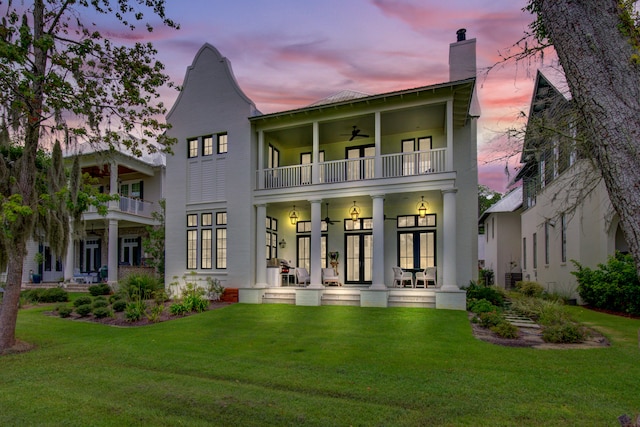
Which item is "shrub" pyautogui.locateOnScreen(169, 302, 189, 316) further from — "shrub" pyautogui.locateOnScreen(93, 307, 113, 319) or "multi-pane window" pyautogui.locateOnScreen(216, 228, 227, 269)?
"multi-pane window" pyautogui.locateOnScreen(216, 228, 227, 269)

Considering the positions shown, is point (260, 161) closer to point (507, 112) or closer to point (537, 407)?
point (507, 112)

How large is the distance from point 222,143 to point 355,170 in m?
5.61

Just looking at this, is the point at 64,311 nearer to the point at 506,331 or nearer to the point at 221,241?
the point at 221,241

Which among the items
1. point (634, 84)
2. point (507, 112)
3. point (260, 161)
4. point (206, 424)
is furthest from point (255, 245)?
point (634, 84)

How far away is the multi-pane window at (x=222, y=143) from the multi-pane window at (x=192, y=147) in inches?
46.1

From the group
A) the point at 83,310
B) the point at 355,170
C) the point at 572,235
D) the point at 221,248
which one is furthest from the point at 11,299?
the point at 572,235

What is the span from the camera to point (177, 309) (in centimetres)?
1221

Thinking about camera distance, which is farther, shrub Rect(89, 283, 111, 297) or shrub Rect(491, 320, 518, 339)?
shrub Rect(89, 283, 111, 297)

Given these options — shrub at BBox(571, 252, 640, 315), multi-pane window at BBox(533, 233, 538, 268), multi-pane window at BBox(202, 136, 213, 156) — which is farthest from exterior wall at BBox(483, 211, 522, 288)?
multi-pane window at BBox(202, 136, 213, 156)

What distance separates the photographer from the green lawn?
14.9 ft

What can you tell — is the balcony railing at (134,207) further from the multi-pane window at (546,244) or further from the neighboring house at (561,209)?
the multi-pane window at (546,244)

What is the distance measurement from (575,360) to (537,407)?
2.62m

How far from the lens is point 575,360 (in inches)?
260

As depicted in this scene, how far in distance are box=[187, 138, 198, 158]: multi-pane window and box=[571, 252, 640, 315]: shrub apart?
50.6ft
